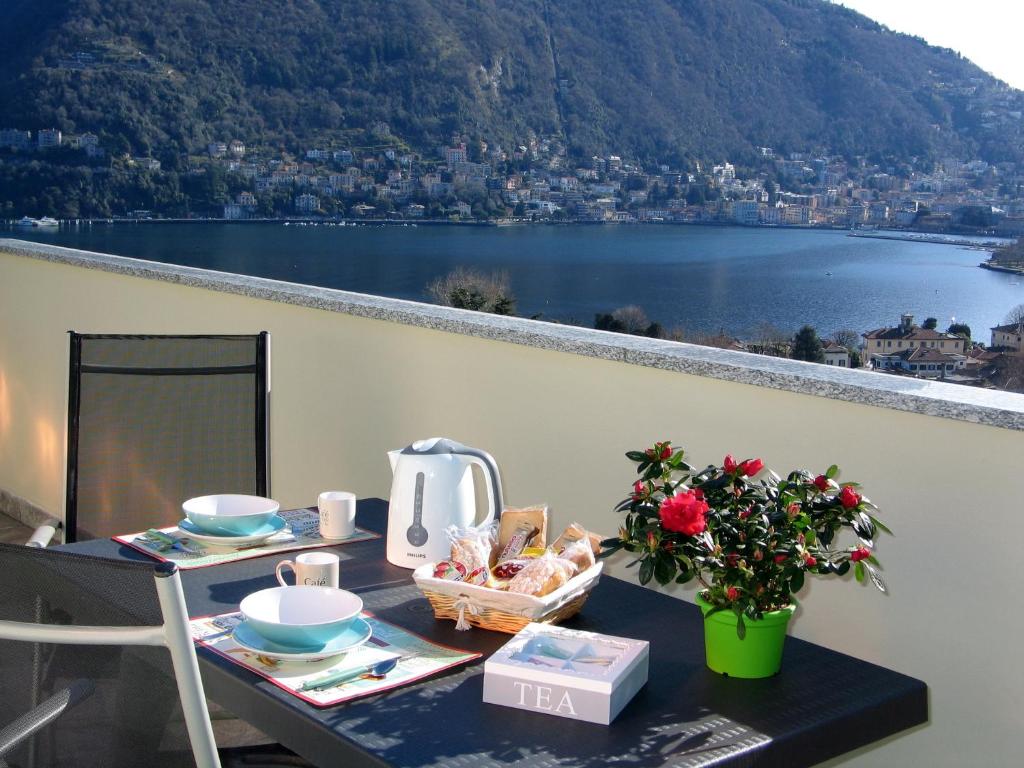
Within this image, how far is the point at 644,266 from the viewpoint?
2208 cm

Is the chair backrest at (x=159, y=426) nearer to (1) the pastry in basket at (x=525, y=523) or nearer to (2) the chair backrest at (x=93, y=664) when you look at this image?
(1) the pastry in basket at (x=525, y=523)

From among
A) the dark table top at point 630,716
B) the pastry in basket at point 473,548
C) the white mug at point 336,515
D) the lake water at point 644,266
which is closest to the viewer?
the dark table top at point 630,716

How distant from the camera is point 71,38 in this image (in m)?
13.6

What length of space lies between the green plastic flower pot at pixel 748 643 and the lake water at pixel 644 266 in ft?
23.0

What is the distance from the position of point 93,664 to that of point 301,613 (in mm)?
418

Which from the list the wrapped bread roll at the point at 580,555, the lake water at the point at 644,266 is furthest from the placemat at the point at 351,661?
the lake water at the point at 644,266

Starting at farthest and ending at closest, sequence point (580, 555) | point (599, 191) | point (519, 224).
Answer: point (599, 191)
point (519, 224)
point (580, 555)

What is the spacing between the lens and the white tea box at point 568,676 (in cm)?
116

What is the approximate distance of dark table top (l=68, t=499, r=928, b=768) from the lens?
1089 mm

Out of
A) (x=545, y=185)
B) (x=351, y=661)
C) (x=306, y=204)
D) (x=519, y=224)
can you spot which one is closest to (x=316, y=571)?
(x=351, y=661)

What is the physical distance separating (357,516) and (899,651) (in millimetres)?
979

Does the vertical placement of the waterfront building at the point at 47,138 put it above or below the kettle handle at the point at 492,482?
above

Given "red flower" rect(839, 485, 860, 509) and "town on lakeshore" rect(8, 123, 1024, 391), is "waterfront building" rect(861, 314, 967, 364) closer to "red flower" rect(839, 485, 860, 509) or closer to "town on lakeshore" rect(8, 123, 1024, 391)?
"town on lakeshore" rect(8, 123, 1024, 391)

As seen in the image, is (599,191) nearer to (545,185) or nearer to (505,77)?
(545,185)
